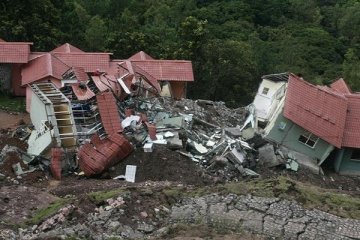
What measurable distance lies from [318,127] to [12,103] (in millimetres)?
14059

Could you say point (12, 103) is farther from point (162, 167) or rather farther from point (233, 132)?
point (233, 132)

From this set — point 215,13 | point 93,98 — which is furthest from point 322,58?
point 93,98

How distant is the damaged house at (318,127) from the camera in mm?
24625

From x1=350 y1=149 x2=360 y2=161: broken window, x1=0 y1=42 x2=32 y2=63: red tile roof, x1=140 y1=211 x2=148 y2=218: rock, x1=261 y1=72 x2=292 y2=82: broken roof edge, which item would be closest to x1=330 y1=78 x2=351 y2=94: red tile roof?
x1=261 y1=72 x2=292 y2=82: broken roof edge

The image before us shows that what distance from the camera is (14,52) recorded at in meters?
29.1

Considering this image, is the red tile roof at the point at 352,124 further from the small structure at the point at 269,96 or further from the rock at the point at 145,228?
the rock at the point at 145,228

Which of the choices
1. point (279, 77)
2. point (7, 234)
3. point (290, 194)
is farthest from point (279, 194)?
point (279, 77)

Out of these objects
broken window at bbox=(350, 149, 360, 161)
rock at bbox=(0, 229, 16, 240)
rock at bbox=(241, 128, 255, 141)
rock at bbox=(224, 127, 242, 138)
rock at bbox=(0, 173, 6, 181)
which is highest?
rock at bbox=(0, 229, 16, 240)

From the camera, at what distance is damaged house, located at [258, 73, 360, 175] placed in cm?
2462

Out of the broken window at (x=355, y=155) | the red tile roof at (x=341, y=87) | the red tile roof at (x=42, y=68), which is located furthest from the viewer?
the red tile roof at (x=341, y=87)

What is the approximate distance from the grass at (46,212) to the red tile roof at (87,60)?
1361cm

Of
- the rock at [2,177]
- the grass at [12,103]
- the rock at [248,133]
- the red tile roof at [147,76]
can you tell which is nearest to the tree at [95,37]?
the grass at [12,103]

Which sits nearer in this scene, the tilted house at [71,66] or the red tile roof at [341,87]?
the tilted house at [71,66]

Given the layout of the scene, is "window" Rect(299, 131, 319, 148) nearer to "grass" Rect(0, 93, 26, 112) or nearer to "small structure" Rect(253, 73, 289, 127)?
"small structure" Rect(253, 73, 289, 127)
